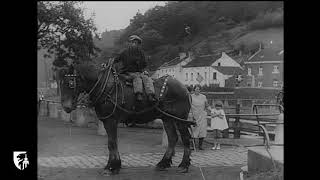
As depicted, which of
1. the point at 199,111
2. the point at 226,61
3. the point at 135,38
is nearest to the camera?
the point at 135,38

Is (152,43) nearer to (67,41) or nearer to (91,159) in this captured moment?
(67,41)

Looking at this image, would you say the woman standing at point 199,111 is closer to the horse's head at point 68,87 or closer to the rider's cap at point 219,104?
the rider's cap at point 219,104

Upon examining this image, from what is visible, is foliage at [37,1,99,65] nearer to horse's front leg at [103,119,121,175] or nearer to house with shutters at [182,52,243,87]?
horse's front leg at [103,119,121,175]

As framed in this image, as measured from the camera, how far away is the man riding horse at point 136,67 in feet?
24.1

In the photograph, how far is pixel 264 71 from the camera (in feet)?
25.4

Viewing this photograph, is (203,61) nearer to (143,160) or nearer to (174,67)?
(174,67)

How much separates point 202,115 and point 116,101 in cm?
335

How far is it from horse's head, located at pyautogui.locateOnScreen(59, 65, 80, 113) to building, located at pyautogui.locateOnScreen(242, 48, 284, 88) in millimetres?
2775

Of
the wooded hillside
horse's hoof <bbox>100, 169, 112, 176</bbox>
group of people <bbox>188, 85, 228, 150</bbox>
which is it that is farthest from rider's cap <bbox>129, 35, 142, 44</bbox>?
group of people <bbox>188, 85, 228, 150</bbox>

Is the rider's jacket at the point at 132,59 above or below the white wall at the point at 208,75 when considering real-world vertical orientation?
above

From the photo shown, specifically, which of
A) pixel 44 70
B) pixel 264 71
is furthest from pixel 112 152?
pixel 264 71

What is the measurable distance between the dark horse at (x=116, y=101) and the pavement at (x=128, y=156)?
370 mm

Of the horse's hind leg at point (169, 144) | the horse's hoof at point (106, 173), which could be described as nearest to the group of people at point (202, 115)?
the horse's hind leg at point (169, 144)
